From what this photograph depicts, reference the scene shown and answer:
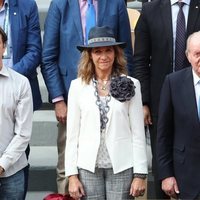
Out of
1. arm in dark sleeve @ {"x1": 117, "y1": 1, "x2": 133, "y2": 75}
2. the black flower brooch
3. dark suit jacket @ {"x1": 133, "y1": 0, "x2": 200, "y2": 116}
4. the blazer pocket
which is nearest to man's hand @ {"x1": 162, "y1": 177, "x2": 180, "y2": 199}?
the blazer pocket

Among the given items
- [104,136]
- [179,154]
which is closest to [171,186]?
[179,154]

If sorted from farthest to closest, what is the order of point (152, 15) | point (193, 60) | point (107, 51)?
point (152, 15), point (107, 51), point (193, 60)

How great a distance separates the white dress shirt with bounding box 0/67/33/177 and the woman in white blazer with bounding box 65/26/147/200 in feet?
1.01

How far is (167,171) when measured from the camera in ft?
16.0

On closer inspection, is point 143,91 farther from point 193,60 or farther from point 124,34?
point 193,60

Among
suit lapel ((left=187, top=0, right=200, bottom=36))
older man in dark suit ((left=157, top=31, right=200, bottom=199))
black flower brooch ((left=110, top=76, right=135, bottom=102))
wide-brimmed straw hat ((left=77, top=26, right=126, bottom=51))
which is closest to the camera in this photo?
older man in dark suit ((left=157, top=31, right=200, bottom=199))

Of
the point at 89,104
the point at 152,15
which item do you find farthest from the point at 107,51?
the point at 152,15

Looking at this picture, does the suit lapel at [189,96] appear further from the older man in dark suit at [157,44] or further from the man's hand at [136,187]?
the older man in dark suit at [157,44]

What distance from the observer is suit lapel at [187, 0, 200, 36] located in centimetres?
546

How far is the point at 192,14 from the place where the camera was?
5.48 meters

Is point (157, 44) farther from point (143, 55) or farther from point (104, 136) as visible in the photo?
point (104, 136)

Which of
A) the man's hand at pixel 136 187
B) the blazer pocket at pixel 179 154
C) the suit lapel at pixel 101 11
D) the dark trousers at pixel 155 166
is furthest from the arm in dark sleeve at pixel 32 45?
the blazer pocket at pixel 179 154

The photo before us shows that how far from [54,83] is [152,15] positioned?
2.91 ft

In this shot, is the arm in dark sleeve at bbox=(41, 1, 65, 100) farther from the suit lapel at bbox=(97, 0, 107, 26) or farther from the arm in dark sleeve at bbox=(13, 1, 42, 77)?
the suit lapel at bbox=(97, 0, 107, 26)
